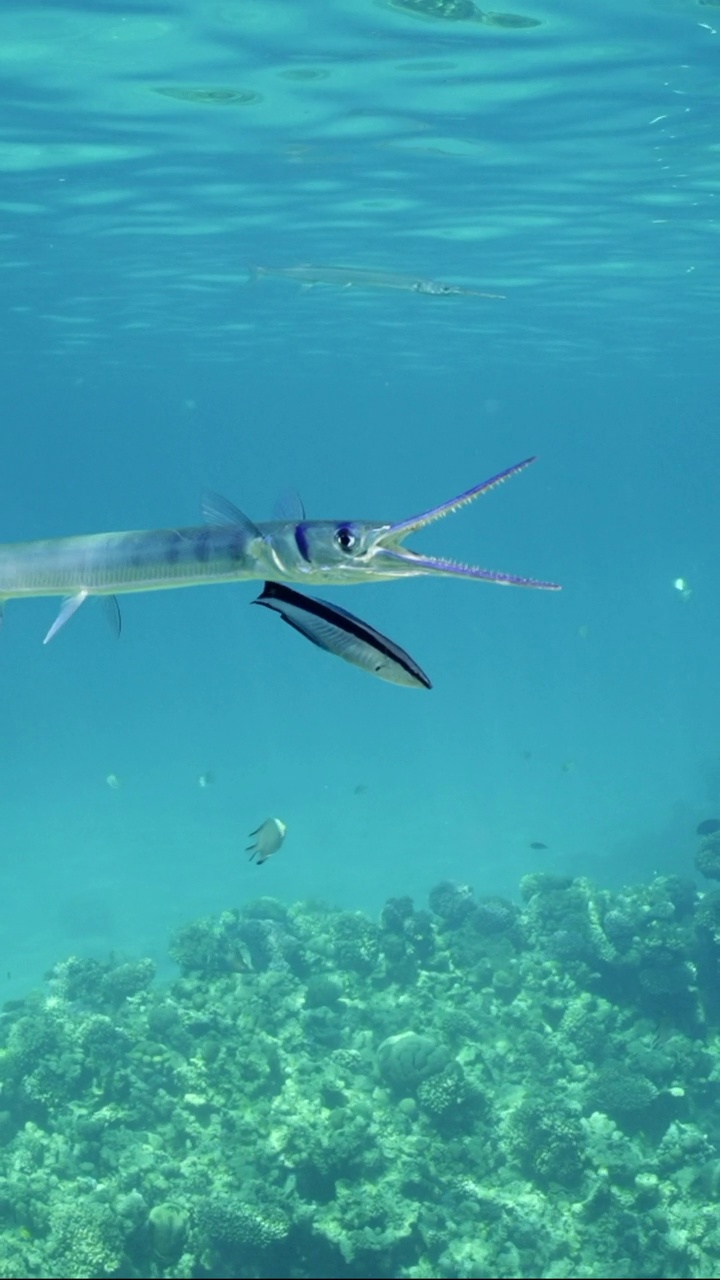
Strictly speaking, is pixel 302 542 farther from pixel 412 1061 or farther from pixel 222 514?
pixel 412 1061

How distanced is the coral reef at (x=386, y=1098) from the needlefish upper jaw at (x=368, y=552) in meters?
4.34

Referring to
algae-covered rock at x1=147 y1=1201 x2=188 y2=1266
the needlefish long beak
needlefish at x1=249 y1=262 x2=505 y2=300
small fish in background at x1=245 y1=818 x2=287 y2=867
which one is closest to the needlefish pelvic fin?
the needlefish long beak

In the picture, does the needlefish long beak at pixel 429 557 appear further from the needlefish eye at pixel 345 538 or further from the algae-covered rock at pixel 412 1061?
the algae-covered rock at pixel 412 1061

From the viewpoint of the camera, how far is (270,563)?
3.08 meters

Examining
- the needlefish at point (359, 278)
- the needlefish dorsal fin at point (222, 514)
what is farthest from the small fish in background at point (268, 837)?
the needlefish at point (359, 278)

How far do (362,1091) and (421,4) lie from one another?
12994mm

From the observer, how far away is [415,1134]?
9.62 meters

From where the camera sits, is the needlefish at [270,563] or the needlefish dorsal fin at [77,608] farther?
the needlefish dorsal fin at [77,608]

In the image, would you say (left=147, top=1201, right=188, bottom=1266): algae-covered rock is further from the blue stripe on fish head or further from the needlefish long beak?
the needlefish long beak

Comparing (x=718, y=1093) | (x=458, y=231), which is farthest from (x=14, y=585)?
(x=458, y=231)

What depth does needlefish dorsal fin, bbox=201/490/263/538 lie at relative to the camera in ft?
10.4

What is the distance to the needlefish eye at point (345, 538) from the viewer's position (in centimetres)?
284

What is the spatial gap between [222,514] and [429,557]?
0.97 meters

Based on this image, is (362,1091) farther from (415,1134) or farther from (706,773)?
(706,773)
